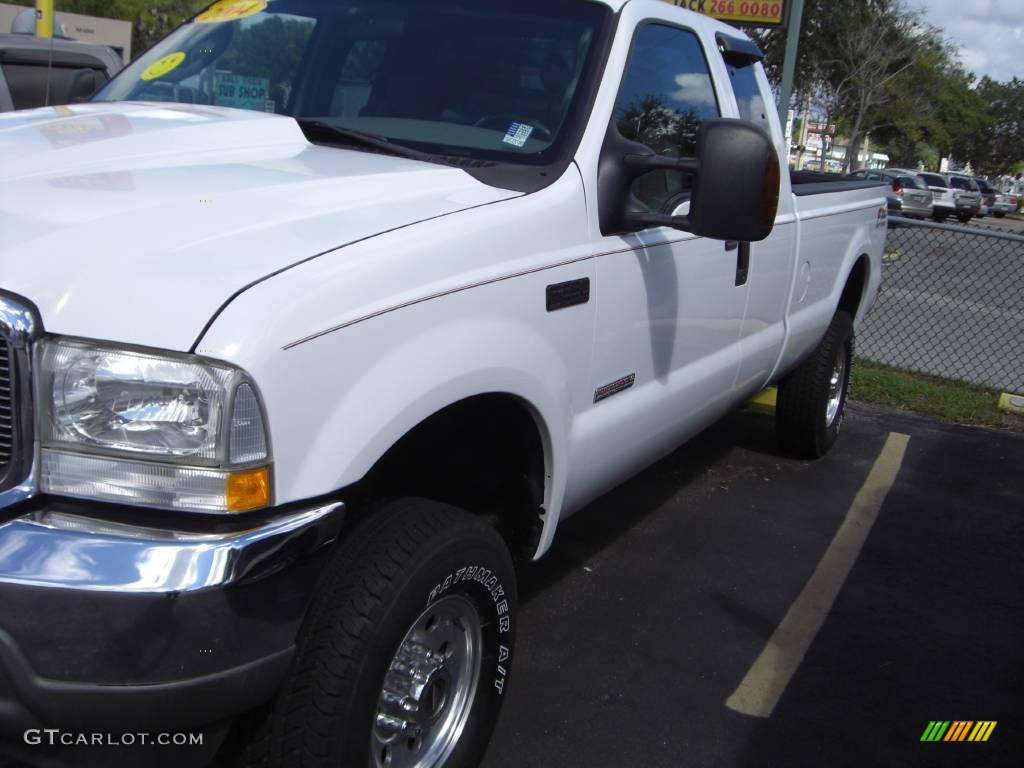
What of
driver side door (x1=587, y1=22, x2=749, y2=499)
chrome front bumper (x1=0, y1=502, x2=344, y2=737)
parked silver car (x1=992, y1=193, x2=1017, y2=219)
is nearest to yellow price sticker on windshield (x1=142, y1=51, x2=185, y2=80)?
driver side door (x1=587, y1=22, x2=749, y2=499)

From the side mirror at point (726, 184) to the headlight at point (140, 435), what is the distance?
143 centimetres

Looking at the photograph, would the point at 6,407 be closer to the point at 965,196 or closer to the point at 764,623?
the point at 764,623

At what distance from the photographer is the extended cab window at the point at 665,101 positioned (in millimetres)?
3314

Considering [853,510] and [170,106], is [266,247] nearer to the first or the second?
[170,106]

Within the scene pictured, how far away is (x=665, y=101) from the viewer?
3582 mm

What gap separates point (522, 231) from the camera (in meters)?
2.61

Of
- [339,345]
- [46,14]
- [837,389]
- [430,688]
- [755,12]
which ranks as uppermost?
[755,12]

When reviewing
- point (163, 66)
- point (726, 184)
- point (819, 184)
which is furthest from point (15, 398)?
point (819, 184)

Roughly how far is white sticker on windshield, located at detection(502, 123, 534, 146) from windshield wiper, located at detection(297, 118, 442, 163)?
0.24 metres

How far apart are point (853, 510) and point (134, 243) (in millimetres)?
4016

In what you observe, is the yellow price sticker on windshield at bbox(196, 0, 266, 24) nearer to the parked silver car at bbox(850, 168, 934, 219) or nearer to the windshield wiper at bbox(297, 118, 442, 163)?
the windshield wiper at bbox(297, 118, 442, 163)

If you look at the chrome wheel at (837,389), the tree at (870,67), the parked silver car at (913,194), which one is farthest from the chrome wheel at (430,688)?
the parked silver car at (913,194)

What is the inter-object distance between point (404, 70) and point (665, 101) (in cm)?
89

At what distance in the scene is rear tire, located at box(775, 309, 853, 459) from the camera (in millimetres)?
5496
